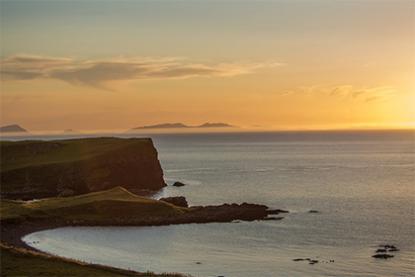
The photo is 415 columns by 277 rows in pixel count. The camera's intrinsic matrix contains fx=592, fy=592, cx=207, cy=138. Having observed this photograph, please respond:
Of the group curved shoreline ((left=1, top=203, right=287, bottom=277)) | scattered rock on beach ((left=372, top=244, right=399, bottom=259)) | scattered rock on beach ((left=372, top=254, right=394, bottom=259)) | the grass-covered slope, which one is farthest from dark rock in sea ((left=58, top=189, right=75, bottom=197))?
scattered rock on beach ((left=372, top=254, right=394, bottom=259))

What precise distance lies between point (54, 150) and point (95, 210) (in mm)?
60545

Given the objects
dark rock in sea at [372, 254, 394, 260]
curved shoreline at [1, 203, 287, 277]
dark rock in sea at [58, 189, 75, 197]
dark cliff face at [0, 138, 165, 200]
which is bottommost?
dark rock in sea at [372, 254, 394, 260]

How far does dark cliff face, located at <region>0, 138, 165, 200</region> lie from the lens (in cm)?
12756

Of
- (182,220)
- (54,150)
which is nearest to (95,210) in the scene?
(182,220)

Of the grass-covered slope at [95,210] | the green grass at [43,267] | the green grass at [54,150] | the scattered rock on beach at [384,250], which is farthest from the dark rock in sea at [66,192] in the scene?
the scattered rock on beach at [384,250]

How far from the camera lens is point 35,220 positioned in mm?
83812

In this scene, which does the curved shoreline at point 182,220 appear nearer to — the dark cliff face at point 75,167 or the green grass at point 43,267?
the green grass at point 43,267

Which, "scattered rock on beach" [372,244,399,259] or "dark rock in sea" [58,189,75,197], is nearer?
"scattered rock on beach" [372,244,399,259]

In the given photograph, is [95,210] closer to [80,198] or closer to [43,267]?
[80,198]

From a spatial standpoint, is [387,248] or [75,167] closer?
[387,248]

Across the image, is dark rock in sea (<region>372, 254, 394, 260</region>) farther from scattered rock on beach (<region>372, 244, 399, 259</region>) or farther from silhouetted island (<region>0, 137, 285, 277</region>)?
silhouetted island (<region>0, 137, 285, 277</region>)

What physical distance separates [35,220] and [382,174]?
118179 mm

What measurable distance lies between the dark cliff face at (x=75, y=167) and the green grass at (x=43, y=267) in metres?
71.7

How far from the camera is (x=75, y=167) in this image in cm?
13138
